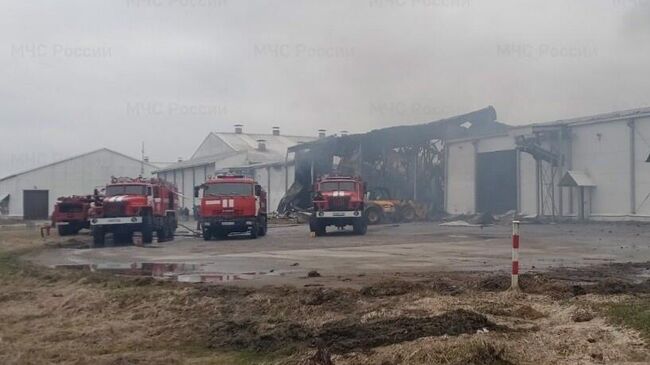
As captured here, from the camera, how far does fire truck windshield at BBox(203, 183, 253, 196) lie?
27.5 meters

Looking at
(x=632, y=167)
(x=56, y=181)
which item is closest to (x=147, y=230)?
(x=632, y=167)

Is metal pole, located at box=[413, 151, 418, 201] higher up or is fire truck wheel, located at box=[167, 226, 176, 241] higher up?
metal pole, located at box=[413, 151, 418, 201]

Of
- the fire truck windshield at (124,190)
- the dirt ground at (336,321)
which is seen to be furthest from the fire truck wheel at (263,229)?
the dirt ground at (336,321)

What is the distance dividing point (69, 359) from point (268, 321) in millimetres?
2097

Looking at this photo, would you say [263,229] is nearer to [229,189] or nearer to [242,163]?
[229,189]

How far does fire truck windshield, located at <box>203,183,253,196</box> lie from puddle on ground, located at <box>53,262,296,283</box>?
10851 millimetres

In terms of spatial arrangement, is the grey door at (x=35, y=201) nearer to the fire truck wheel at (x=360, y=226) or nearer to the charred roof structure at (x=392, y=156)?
the charred roof structure at (x=392, y=156)

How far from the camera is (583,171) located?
36625mm

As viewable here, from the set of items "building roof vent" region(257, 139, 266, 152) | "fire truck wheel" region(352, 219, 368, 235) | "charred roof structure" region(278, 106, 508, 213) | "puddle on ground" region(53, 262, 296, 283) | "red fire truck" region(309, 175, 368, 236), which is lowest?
"puddle on ground" region(53, 262, 296, 283)

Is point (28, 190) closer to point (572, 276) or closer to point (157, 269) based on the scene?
point (157, 269)

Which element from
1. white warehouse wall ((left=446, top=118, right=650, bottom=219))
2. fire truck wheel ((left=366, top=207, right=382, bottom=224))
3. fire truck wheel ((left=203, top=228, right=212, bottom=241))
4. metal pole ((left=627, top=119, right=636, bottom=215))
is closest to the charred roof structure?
white warehouse wall ((left=446, top=118, right=650, bottom=219))

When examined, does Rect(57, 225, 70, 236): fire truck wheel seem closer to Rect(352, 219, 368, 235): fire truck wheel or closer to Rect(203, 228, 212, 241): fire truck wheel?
Rect(203, 228, 212, 241): fire truck wheel

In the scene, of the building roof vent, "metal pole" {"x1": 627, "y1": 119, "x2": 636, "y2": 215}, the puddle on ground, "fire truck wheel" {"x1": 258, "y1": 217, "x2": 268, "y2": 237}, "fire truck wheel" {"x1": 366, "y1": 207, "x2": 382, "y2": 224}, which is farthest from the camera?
the building roof vent

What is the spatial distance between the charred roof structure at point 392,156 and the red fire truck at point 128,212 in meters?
15.4
